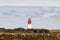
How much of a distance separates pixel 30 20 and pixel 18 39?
5.26m

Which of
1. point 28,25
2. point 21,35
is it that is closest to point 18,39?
point 21,35

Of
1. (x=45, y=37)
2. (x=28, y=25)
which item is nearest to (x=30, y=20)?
(x=28, y=25)

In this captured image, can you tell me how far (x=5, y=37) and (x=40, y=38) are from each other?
87.8 inches

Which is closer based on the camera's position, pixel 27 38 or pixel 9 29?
pixel 27 38

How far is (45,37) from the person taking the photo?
19797 millimetres

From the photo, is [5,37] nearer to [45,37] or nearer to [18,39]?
[18,39]

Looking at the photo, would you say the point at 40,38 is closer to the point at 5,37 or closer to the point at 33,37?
the point at 33,37

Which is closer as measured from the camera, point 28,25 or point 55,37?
point 55,37

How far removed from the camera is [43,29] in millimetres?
24516

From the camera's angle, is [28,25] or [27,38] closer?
[27,38]

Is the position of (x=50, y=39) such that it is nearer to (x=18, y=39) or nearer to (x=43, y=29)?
(x=18, y=39)

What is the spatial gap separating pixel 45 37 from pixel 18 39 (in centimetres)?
192

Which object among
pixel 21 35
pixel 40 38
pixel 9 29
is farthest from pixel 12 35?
pixel 9 29

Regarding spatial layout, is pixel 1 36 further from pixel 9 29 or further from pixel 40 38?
pixel 9 29
